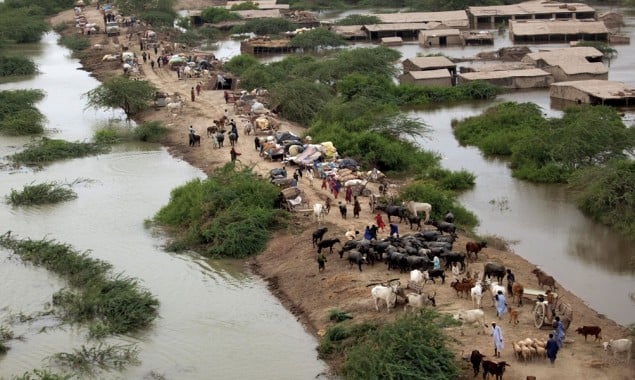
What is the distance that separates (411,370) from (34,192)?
50.8ft

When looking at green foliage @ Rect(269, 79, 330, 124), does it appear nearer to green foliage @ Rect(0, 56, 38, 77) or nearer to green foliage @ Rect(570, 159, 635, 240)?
green foliage @ Rect(570, 159, 635, 240)

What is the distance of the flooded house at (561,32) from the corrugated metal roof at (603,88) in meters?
14.5

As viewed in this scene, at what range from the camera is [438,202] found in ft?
71.9

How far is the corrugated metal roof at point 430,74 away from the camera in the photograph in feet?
130

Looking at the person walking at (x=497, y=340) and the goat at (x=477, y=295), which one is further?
the goat at (x=477, y=295)

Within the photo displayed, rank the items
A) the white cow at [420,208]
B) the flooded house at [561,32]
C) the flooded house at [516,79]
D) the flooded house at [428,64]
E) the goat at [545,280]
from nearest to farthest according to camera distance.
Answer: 1. the goat at [545,280]
2. the white cow at [420,208]
3. the flooded house at [516,79]
4. the flooded house at [428,64]
5. the flooded house at [561,32]

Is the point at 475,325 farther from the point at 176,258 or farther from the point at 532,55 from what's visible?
the point at 532,55

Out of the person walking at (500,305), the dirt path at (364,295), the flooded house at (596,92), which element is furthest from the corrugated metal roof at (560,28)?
the person walking at (500,305)

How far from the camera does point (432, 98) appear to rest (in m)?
38.3

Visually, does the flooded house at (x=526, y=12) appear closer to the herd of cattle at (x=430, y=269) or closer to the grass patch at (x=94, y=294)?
the herd of cattle at (x=430, y=269)

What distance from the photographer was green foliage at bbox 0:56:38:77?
4786 centimetres

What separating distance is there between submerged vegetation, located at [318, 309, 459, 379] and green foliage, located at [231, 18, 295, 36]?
45.4 meters

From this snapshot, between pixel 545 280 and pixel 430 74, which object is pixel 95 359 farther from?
pixel 430 74

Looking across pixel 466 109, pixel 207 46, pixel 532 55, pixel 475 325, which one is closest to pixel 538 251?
pixel 475 325
